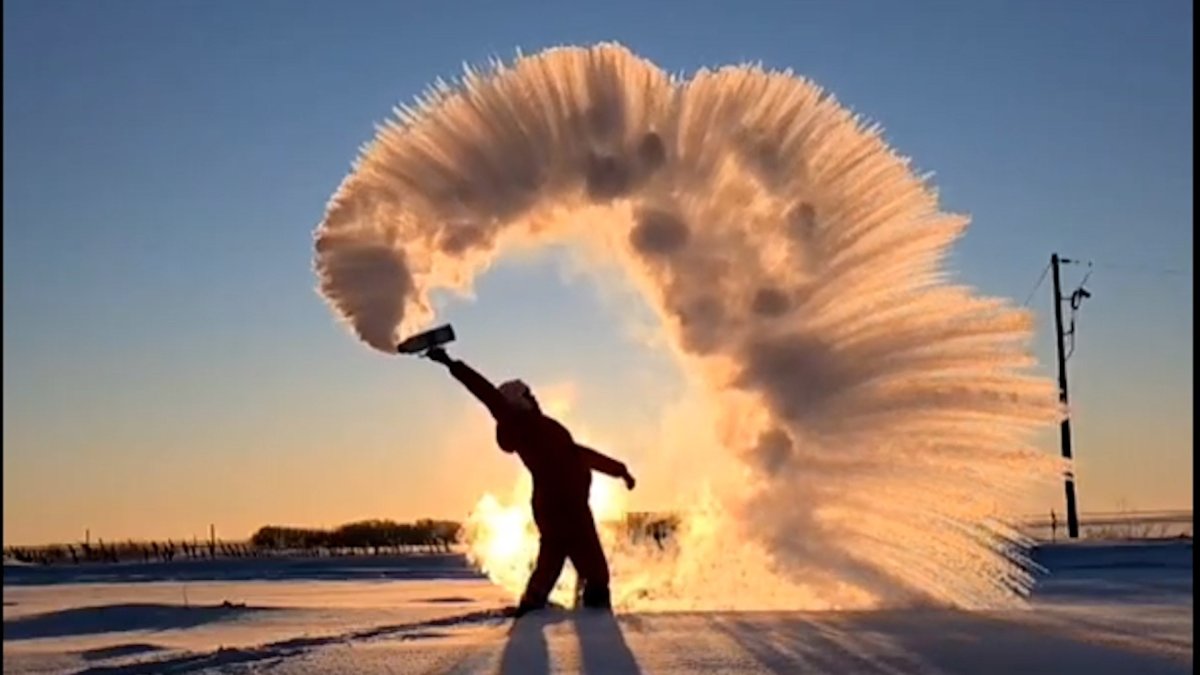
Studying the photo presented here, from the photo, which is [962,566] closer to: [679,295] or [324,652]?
[679,295]

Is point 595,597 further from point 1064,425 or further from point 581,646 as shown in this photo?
point 1064,425

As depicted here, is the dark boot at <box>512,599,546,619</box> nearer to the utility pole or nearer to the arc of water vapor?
the arc of water vapor

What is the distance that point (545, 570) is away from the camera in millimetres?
21047

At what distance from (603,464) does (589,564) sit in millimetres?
1465

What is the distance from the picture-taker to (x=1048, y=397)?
2205cm

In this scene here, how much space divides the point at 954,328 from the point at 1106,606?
415cm

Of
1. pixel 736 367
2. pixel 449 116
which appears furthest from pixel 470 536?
pixel 449 116

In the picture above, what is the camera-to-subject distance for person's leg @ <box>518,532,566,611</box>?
20953mm

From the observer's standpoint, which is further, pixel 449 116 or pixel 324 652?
pixel 449 116

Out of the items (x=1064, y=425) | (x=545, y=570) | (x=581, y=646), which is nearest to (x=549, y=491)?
(x=545, y=570)

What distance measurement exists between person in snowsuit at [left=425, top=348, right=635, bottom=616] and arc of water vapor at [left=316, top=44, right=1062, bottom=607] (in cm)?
192

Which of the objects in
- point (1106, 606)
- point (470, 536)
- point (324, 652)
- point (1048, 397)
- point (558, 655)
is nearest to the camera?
point (558, 655)

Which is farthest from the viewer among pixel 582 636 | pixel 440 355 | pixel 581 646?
pixel 440 355

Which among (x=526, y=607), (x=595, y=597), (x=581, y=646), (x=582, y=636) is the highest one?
(x=595, y=597)
